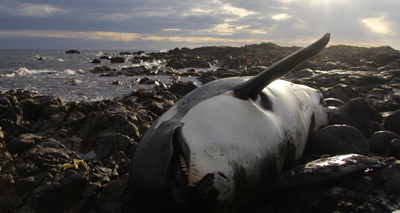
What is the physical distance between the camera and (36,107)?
6.13m

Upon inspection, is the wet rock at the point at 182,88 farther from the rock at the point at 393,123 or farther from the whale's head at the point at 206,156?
the whale's head at the point at 206,156

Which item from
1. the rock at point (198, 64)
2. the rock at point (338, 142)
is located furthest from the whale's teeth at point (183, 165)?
the rock at point (198, 64)

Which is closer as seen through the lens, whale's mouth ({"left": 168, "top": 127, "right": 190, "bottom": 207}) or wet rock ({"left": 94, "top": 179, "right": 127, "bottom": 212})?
whale's mouth ({"left": 168, "top": 127, "right": 190, "bottom": 207})

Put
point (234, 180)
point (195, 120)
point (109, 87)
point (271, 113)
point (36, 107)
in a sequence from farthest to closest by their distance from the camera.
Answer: point (109, 87) → point (36, 107) → point (271, 113) → point (195, 120) → point (234, 180)

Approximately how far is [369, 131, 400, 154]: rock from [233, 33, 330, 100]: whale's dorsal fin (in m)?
1.64

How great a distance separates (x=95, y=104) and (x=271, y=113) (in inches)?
182

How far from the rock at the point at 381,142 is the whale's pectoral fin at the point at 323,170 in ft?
3.71

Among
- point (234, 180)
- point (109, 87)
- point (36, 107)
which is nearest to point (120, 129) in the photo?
point (36, 107)

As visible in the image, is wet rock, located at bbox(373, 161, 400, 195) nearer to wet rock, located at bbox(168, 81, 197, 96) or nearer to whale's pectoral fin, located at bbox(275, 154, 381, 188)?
whale's pectoral fin, located at bbox(275, 154, 381, 188)

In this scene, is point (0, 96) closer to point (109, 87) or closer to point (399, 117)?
point (109, 87)

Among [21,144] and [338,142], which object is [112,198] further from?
[338,142]

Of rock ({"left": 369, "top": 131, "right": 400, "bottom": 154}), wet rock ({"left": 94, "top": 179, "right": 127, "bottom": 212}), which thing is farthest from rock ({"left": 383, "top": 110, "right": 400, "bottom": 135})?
wet rock ({"left": 94, "top": 179, "right": 127, "bottom": 212})

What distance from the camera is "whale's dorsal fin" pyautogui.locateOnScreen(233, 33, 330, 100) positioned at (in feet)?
10.9

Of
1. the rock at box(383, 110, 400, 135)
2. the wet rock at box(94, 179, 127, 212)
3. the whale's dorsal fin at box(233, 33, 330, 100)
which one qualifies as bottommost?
the wet rock at box(94, 179, 127, 212)
